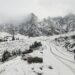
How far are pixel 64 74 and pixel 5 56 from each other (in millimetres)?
34857

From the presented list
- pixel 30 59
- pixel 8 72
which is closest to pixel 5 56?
pixel 30 59

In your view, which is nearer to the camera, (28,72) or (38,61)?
(28,72)

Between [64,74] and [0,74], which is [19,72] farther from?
[64,74]

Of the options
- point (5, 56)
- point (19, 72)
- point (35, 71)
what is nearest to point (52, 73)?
point (35, 71)

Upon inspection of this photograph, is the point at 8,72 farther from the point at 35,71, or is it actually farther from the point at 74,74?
the point at 74,74

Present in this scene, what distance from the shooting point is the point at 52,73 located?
21.5m

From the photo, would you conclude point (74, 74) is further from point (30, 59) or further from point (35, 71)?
point (30, 59)

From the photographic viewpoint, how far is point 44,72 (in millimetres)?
21641

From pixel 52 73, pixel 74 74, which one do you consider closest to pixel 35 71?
pixel 52 73

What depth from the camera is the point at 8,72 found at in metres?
21.0

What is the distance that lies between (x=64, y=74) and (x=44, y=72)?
3.03 metres

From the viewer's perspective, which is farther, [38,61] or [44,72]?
[38,61]

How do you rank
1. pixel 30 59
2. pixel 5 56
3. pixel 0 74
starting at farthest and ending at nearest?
1. pixel 5 56
2. pixel 30 59
3. pixel 0 74

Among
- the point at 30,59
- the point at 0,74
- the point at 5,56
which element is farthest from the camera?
the point at 5,56
